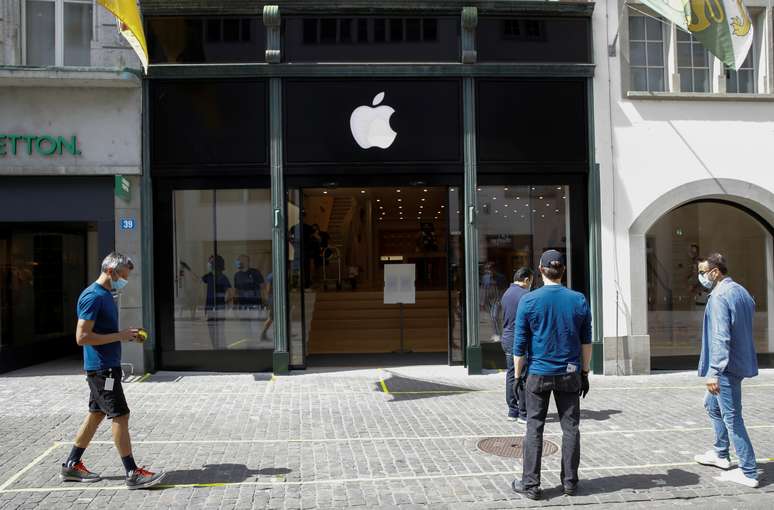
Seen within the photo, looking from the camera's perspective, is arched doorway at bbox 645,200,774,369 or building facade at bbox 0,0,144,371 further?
arched doorway at bbox 645,200,774,369

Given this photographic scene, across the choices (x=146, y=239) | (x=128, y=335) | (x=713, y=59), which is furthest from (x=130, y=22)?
(x=713, y=59)

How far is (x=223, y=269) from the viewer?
11375mm

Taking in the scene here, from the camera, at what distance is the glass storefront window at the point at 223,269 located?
441 inches

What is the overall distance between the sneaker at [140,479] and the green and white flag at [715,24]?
356 inches

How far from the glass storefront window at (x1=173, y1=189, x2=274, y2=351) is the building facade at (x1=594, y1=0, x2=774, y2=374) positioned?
5.76 metres

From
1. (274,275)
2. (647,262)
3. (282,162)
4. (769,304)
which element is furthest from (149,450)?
(769,304)

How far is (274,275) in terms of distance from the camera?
11094mm

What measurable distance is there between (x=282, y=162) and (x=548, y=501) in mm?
7346

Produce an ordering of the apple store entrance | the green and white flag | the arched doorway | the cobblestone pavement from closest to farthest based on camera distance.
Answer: the cobblestone pavement → the green and white flag → the apple store entrance → the arched doorway

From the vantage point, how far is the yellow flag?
916 centimetres

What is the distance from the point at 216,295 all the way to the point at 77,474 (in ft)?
18.7

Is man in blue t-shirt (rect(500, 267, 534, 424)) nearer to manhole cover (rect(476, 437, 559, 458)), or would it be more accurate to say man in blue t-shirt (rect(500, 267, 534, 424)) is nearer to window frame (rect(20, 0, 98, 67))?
manhole cover (rect(476, 437, 559, 458))

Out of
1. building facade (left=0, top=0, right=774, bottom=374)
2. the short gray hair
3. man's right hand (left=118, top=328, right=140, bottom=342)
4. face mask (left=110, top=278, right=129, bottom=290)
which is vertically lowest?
man's right hand (left=118, top=328, right=140, bottom=342)

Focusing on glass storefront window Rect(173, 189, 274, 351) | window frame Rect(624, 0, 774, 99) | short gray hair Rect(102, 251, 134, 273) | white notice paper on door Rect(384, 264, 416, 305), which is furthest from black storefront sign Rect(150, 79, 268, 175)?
window frame Rect(624, 0, 774, 99)
